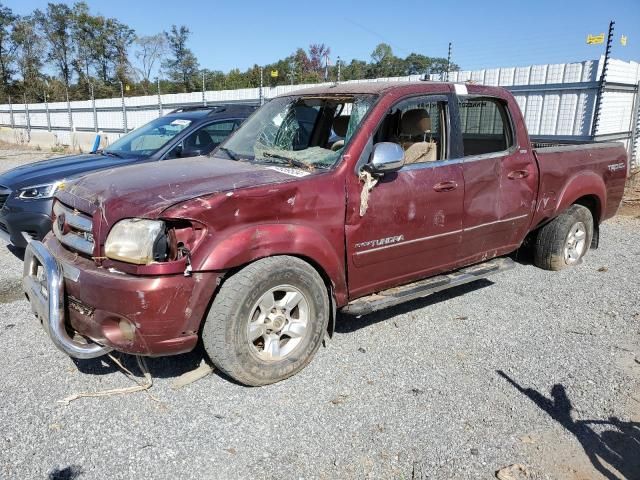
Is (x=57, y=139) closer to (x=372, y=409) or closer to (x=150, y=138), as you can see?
(x=150, y=138)

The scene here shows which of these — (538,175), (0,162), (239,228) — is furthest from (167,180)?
(0,162)

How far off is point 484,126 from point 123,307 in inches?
159

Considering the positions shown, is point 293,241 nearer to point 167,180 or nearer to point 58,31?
point 167,180

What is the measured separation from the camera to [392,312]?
4.58 meters

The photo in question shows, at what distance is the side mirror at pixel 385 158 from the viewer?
353 cm

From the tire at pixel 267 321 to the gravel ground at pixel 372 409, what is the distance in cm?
18

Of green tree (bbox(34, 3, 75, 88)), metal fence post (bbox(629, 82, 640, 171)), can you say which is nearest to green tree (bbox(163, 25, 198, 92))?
green tree (bbox(34, 3, 75, 88))

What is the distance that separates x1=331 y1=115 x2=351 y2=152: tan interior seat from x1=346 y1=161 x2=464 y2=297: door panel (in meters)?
0.45

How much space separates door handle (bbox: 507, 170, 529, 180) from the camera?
4.62 meters

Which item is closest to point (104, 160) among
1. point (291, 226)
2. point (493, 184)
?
point (291, 226)

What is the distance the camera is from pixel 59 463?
8.68ft

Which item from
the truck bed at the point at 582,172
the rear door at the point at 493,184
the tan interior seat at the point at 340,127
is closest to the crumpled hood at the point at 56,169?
the tan interior seat at the point at 340,127

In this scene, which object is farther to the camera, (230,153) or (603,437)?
(230,153)

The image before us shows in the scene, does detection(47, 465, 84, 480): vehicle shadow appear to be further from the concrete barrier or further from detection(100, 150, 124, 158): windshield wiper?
the concrete barrier
